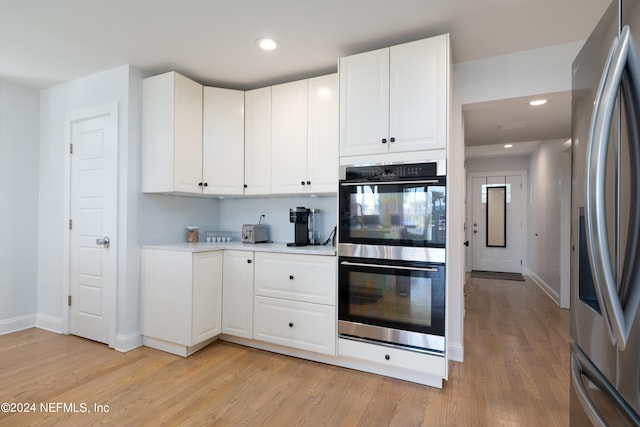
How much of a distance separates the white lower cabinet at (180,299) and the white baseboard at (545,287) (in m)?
4.65

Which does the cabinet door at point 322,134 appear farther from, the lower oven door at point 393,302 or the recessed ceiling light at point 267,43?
the lower oven door at point 393,302

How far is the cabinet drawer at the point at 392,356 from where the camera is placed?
2.21 m

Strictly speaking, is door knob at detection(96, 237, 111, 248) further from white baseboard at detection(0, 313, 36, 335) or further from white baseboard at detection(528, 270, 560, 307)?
white baseboard at detection(528, 270, 560, 307)

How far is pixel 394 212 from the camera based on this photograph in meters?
2.33

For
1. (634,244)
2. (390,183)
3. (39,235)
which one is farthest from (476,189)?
(39,235)

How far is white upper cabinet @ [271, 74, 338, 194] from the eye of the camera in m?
2.81

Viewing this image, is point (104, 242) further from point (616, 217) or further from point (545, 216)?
point (545, 216)

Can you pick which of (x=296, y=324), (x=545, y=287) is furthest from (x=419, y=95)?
(x=545, y=287)

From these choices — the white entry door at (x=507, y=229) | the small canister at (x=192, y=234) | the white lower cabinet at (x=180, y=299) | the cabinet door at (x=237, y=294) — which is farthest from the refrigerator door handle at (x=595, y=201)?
the white entry door at (x=507, y=229)

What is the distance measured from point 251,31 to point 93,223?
7.56 ft

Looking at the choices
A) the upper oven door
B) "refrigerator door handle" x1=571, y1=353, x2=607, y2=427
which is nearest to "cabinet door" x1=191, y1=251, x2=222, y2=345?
the upper oven door

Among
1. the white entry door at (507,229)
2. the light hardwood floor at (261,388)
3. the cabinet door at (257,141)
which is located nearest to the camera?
the light hardwood floor at (261,388)

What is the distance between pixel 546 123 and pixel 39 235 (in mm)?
5996

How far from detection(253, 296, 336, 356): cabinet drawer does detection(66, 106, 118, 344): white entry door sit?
4.44 ft
